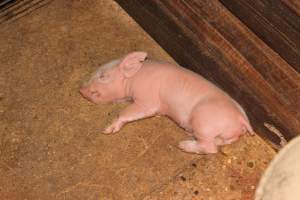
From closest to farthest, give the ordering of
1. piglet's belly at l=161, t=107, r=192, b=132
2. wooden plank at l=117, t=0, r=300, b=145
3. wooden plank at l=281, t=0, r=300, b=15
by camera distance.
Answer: wooden plank at l=281, t=0, r=300, b=15, wooden plank at l=117, t=0, r=300, b=145, piglet's belly at l=161, t=107, r=192, b=132

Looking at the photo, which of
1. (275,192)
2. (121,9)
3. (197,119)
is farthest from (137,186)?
(121,9)

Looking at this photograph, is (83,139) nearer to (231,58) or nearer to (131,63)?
(131,63)

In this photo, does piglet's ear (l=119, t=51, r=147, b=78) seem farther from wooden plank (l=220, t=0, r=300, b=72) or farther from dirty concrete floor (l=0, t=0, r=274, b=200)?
wooden plank (l=220, t=0, r=300, b=72)

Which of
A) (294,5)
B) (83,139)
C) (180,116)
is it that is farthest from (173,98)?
(294,5)

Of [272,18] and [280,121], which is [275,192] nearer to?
[280,121]

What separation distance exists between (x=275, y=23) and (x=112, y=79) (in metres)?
0.85

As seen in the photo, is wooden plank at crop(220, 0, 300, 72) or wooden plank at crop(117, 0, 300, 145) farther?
wooden plank at crop(117, 0, 300, 145)

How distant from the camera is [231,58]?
262cm

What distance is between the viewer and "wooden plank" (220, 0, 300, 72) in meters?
2.29

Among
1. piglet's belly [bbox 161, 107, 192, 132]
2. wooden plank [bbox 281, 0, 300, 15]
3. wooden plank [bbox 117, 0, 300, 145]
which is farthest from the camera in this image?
piglet's belly [bbox 161, 107, 192, 132]

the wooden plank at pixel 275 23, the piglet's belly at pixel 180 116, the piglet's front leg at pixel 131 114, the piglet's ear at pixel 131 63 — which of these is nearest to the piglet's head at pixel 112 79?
the piglet's ear at pixel 131 63

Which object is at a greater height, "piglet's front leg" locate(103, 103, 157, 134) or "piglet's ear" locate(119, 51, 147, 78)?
"piglet's ear" locate(119, 51, 147, 78)

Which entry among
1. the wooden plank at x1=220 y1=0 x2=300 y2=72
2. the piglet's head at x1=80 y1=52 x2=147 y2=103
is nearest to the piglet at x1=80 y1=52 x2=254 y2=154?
→ the piglet's head at x1=80 y1=52 x2=147 y2=103

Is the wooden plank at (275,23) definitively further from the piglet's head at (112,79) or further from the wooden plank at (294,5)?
the piglet's head at (112,79)
